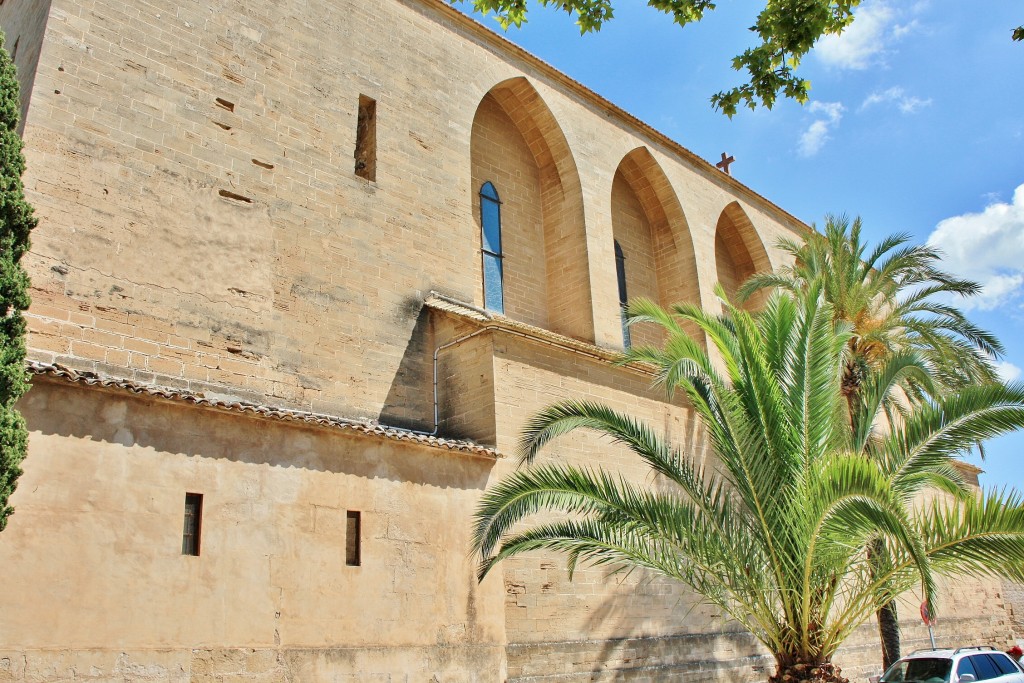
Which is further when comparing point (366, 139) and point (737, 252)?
point (737, 252)

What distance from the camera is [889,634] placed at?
1240 cm

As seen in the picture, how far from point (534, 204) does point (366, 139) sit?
3.83 metres

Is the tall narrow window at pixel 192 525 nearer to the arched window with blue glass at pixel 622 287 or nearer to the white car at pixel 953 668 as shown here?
the white car at pixel 953 668

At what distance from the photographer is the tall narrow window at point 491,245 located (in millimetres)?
13516


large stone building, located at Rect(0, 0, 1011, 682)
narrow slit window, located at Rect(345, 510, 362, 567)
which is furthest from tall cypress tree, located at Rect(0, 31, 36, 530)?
narrow slit window, located at Rect(345, 510, 362, 567)

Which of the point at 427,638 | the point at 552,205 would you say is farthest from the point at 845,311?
the point at 427,638

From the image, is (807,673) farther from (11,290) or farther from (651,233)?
(651,233)

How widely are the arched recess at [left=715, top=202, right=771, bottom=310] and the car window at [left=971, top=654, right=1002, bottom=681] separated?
9447 mm

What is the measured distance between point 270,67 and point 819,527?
818cm

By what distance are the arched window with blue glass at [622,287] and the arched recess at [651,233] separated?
105 mm

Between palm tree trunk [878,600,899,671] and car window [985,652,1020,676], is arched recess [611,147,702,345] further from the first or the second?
car window [985,652,1020,676]

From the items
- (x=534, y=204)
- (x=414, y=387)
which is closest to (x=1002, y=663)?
(x=414, y=387)

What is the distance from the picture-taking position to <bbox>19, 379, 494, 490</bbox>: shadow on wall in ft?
23.1

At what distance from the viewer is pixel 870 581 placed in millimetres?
8086
